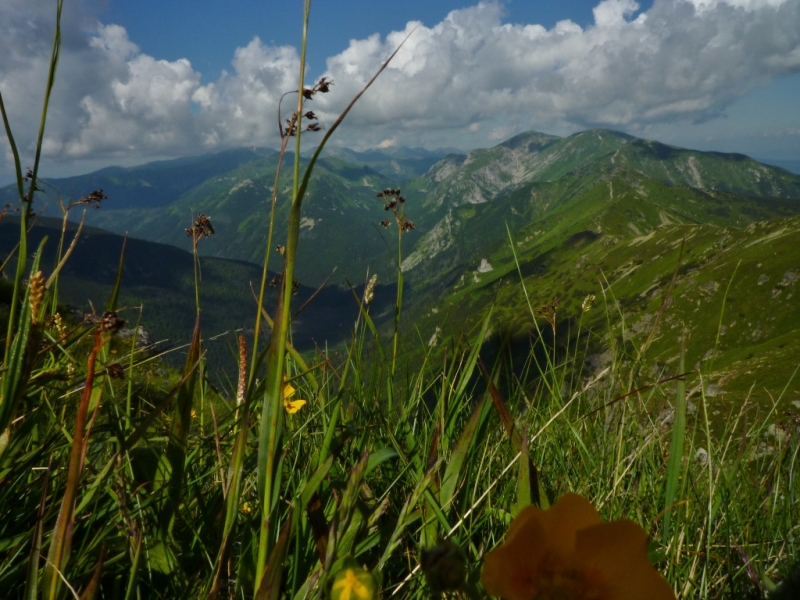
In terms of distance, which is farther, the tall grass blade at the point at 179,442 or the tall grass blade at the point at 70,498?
the tall grass blade at the point at 179,442

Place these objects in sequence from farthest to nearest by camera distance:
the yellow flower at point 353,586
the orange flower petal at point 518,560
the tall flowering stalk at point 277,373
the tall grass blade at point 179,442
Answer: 1. the tall grass blade at point 179,442
2. the tall flowering stalk at point 277,373
3. the yellow flower at point 353,586
4. the orange flower petal at point 518,560

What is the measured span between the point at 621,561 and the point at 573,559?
0.06m

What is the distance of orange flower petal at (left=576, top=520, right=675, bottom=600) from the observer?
0.69 m

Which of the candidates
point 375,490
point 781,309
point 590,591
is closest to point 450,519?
point 375,490

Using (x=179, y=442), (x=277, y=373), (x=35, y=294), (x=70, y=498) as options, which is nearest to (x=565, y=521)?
(x=277, y=373)

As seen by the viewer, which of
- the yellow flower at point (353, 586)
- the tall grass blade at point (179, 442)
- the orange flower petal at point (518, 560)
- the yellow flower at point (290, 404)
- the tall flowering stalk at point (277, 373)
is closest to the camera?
the orange flower petal at point (518, 560)

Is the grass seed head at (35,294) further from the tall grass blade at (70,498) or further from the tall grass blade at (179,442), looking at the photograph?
the tall grass blade at (179,442)

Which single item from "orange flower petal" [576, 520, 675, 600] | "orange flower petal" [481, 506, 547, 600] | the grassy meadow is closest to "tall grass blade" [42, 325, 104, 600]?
the grassy meadow

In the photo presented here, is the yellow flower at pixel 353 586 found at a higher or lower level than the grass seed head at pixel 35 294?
lower

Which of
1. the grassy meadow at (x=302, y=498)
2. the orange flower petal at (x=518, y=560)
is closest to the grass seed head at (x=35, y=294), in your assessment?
the grassy meadow at (x=302, y=498)

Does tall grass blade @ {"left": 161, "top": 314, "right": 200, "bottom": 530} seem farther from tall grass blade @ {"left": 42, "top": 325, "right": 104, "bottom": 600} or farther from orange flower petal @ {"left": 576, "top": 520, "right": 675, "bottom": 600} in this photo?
orange flower petal @ {"left": 576, "top": 520, "right": 675, "bottom": 600}

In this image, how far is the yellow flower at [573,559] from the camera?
694 millimetres

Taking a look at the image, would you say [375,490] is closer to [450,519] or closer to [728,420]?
[450,519]

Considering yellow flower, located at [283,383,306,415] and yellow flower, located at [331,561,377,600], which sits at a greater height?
yellow flower, located at [331,561,377,600]
